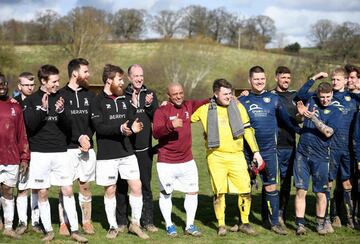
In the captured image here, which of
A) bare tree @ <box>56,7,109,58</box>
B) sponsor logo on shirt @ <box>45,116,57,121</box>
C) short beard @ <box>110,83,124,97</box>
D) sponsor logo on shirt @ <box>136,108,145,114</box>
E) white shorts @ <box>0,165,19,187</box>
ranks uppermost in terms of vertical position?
bare tree @ <box>56,7,109,58</box>

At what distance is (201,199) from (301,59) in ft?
127

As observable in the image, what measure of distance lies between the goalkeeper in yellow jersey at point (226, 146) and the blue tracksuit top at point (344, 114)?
1.13m

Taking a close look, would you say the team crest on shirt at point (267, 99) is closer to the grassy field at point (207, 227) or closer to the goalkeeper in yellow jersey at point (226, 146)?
the goalkeeper in yellow jersey at point (226, 146)

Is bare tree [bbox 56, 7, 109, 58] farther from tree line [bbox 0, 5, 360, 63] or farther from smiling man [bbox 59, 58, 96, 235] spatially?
smiling man [bbox 59, 58, 96, 235]

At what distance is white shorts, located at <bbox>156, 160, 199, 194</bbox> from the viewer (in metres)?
7.63

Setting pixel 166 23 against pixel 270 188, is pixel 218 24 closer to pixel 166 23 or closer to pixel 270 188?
pixel 166 23

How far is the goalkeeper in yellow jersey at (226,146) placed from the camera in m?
7.65

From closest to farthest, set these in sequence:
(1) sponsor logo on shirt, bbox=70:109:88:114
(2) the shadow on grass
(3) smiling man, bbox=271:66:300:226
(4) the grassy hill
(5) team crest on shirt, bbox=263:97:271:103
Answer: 1. (1) sponsor logo on shirt, bbox=70:109:88:114
2. (5) team crest on shirt, bbox=263:97:271:103
3. (3) smiling man, bbox=271:66:300:226
4. (2) the shadow on grass
5. (4) the grassy hill

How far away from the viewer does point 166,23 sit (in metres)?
75.8

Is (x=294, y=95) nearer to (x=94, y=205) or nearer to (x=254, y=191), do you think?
(x=254, y=191)

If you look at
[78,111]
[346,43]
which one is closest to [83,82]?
[78,111]

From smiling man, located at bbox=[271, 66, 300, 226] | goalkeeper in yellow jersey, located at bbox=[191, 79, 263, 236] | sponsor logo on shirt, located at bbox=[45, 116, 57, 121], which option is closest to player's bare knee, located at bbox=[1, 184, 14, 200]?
sponsor logo on shirt, located at bbox=[45, 116, 57, 121]

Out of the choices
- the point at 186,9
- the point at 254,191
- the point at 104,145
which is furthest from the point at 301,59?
the point at 104,145

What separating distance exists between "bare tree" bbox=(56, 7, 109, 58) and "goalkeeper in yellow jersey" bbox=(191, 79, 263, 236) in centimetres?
4264
